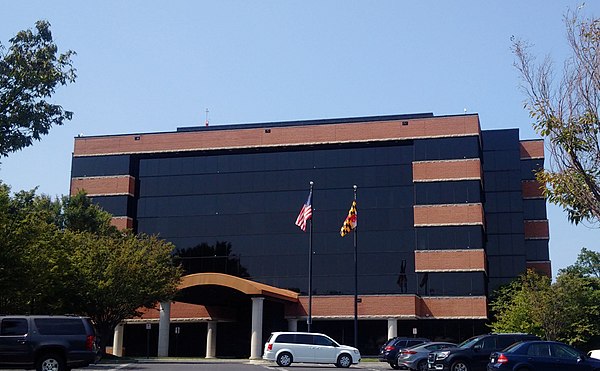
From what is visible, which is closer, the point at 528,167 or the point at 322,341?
the point at 322,341

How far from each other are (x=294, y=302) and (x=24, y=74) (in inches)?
1531

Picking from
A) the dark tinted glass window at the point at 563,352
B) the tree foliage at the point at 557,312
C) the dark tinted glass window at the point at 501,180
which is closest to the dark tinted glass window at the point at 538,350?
the dark tinted glass window at the point at 563,352

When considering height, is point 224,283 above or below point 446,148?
below

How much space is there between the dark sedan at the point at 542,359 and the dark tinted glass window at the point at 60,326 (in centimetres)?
1251

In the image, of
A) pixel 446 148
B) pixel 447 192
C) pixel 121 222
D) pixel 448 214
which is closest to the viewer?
pixel 448 214

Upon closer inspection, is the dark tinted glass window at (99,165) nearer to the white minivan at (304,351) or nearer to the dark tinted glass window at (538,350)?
the white minivan at (304,351)

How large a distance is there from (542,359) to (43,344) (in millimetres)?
14713

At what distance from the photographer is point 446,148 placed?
58.8 metres

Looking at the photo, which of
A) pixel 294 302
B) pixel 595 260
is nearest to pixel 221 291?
pixel 294 302

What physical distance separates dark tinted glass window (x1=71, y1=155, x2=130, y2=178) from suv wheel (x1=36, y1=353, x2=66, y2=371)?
43297 millimetres

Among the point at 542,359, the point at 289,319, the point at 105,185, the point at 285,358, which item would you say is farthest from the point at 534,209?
the point at 542,359

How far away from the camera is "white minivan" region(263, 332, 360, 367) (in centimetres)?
3538

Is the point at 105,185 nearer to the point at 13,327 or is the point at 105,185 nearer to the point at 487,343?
the point at 13,327

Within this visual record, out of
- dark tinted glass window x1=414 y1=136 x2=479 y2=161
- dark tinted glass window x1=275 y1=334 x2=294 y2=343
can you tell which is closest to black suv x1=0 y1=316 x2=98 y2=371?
dark tinted glass window x1=275 y1=334 x2=294 y2=343
